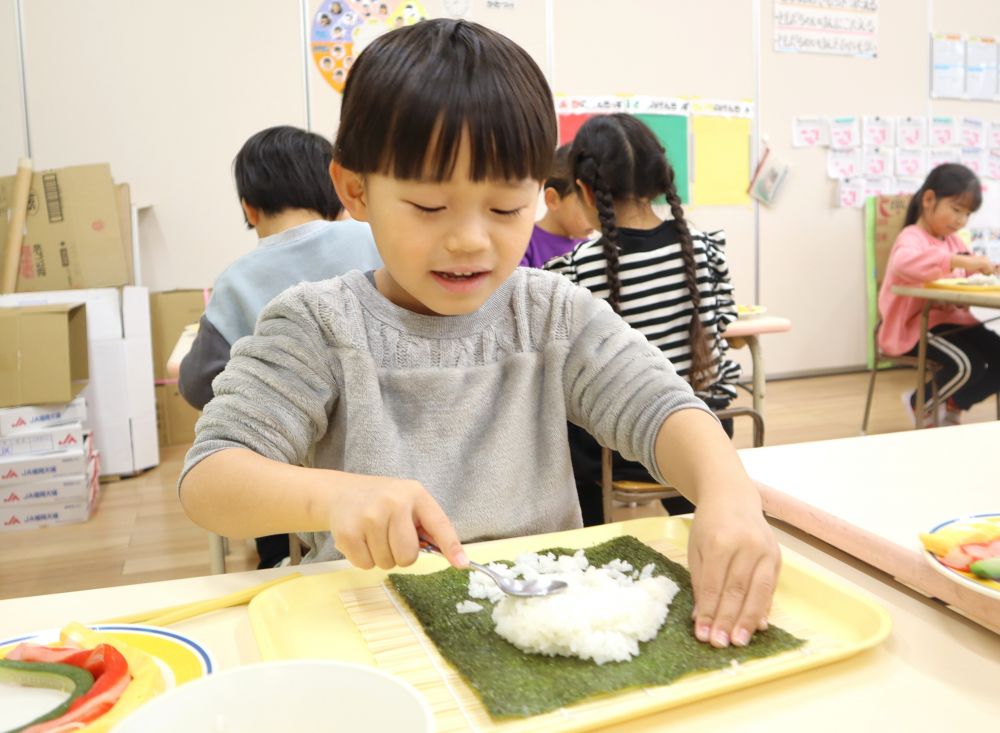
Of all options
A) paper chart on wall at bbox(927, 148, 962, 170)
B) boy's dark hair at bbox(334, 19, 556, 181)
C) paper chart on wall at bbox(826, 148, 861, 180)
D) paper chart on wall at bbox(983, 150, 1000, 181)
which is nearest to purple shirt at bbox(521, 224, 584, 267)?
boy's dark hair at bbox(334, 19, 556, 181)

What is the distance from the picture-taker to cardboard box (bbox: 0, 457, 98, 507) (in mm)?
2852

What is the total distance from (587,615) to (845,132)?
4.93m

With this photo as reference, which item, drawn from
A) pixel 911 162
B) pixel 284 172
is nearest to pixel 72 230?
pixel 284 172

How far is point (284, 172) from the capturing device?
6.15 ft

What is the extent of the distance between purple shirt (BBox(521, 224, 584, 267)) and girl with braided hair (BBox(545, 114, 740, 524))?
1.34ft

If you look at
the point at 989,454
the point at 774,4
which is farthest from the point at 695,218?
the point at 989,454

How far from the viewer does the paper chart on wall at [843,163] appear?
4.82 metres

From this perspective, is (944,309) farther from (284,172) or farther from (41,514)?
(41,514)

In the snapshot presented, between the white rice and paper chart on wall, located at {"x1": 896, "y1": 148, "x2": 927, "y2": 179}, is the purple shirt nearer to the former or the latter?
the white rice

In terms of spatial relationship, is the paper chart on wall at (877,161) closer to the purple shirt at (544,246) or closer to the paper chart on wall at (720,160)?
the paper chart on wall at (720,160)

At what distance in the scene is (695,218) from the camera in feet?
15.0

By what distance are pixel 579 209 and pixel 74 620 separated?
1.92m

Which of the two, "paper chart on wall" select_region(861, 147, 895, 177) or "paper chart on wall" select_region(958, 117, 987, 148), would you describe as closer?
"paper chart on wall" select_region(861, 147, 895, 177)

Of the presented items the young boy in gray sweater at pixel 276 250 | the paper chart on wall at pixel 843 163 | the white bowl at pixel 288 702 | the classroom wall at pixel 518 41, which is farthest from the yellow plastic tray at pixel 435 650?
the paper chart on wall at pixel 843 163
